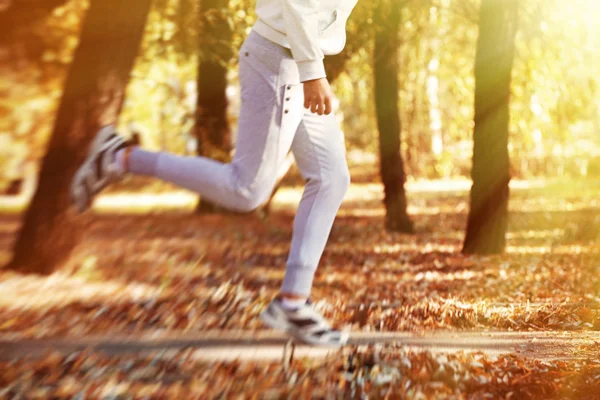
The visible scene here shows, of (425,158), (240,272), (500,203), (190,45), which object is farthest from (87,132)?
(425,158)

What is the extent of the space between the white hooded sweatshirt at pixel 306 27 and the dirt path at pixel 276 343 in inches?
61.7

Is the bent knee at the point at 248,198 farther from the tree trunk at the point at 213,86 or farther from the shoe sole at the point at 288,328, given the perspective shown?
the tree trunk at the point at 213,86

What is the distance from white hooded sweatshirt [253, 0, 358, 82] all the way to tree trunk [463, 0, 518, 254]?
5.31m

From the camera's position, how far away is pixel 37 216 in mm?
7492

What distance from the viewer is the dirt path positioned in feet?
14.4

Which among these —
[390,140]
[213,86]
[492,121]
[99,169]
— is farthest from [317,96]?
[213,86]

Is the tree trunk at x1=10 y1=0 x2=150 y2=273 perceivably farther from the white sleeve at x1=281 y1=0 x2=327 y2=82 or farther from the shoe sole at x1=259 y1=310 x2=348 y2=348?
the white sleeve at x1=281 y1=0 x2=327 y2=82

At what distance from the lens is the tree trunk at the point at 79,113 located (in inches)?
291

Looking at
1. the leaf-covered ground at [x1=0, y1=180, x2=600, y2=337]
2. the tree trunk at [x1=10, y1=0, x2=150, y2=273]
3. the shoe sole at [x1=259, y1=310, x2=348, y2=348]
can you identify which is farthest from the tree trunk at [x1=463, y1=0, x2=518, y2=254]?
the shoe sole at [x1=259, y1=310, x2=348, y2=348]

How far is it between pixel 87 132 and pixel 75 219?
2.73 feet

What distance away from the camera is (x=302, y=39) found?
151 inches

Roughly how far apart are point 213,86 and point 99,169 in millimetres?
9594

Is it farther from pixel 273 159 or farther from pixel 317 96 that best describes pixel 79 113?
pixel 317 96

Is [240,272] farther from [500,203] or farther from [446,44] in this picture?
[446,44]
